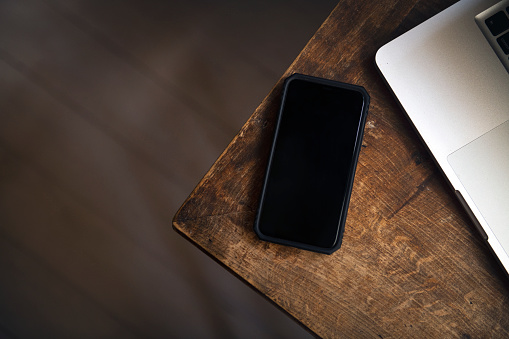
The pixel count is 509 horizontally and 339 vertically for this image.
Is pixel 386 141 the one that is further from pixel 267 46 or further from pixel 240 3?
pixel 240 3

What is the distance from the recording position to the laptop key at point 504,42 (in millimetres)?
519

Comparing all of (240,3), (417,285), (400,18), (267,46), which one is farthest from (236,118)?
(417,285)

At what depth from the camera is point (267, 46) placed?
115 centimetres

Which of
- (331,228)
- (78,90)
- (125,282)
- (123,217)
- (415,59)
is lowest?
(125,282)

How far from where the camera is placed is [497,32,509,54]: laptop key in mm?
519

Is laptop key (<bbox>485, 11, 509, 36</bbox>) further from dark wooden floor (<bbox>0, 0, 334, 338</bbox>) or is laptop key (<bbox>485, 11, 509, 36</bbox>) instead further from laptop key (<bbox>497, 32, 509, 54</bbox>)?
dark wooden floor (<bbox>0, 0, 334, 338</bbox>)

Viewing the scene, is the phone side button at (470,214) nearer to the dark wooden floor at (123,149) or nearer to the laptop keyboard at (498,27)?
the laptop keyboard at (498,27)

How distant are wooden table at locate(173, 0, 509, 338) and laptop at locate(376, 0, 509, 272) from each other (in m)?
0.03

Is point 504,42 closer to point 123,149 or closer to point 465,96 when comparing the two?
point 465,96

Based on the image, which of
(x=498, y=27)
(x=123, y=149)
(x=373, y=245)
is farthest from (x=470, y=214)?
(x=123, y=149)

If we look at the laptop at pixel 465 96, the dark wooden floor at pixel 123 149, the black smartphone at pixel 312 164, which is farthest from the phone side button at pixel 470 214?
the dark wooden floor at pixel 123 149

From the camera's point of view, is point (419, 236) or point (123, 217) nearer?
point (419, 236)

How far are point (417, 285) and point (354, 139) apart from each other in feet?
0.74

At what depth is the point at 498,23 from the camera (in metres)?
0.52
